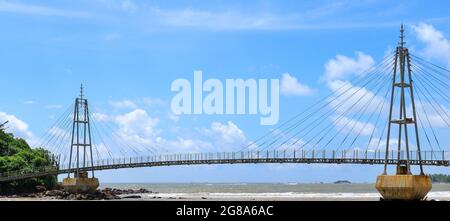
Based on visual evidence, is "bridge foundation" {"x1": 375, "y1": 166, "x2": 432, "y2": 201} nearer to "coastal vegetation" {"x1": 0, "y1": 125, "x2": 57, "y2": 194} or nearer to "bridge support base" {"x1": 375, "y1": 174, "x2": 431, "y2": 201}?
"bridge support base" {"x1": 375, "y1": 174, "x2": 431, "y2": 201}

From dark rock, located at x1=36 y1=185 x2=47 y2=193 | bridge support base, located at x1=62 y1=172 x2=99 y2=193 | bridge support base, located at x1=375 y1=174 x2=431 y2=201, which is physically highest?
bridge support base, located at x1=375 y1=174 x2=431 y2=201

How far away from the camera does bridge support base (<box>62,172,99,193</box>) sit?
9224 centimetres

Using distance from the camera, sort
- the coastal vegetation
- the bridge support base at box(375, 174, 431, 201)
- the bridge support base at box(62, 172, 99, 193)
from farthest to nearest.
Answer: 1. the coastal vegetation
2. the bridge support base at box(62, 172, 99, 193)
3. the bridge support base at box(375, 174, 431, 201)

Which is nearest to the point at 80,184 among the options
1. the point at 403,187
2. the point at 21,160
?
the point at 21,160

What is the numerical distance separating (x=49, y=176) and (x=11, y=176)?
11496mm

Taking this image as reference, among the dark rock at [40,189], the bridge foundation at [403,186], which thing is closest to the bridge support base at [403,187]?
the bridge foundation at [403,186]

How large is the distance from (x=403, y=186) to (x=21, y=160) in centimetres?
6668

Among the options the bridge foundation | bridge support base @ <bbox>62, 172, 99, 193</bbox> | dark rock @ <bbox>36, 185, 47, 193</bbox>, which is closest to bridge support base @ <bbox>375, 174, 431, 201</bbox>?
the bridge foundation

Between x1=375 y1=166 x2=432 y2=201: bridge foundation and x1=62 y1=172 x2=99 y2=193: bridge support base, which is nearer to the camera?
x1=375 y1=166 x2=432 y2=201: bridge foundation

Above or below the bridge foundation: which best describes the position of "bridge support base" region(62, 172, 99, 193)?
below

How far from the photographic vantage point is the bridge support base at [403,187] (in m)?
53.3

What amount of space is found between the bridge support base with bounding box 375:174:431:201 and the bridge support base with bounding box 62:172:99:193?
161 feet
